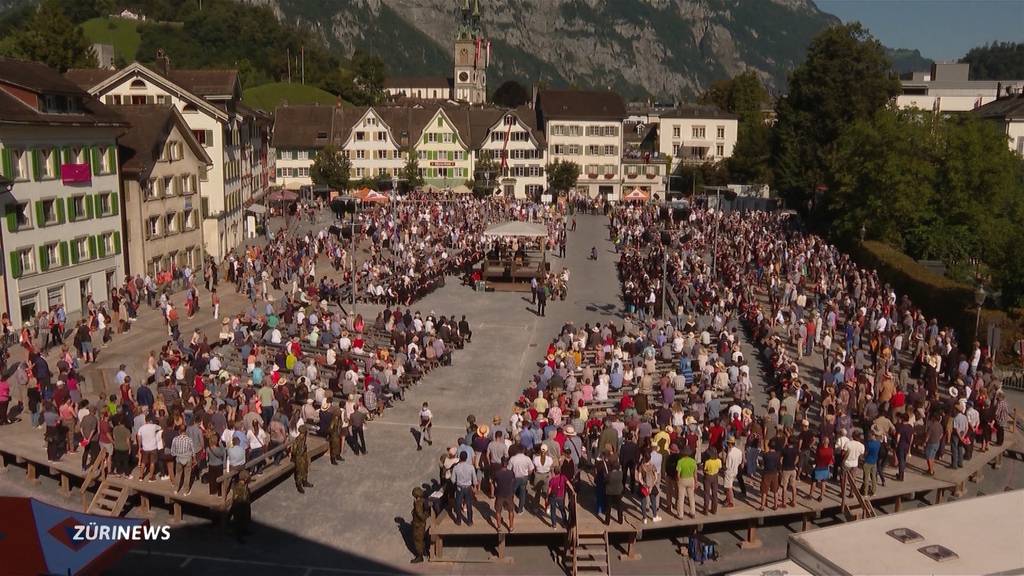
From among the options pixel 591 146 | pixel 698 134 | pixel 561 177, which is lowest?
pixel 561 177

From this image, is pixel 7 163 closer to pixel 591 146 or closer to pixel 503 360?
pixel 503 360

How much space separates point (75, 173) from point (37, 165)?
2310mm

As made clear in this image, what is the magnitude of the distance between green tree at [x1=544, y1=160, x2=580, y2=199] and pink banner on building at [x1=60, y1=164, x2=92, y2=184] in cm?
5260

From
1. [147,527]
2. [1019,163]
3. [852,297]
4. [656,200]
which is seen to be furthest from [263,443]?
[656,200]

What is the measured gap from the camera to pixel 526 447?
18141 millimetres

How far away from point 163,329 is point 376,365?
1277 centimetres

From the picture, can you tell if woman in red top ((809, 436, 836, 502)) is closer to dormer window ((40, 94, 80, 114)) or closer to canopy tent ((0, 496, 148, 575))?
canopy tent ((0, 496, 148, 575))

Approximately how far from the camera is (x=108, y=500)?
17812 millimetres

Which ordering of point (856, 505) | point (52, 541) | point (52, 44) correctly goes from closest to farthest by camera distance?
point (52, 541) < point (856, 505) < point (52, 44)

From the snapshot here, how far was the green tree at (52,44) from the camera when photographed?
86.9 metres

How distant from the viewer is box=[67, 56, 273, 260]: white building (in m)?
51.9

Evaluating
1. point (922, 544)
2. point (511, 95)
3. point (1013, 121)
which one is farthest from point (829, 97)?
point (511, 95)

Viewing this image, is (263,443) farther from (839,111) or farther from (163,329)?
(839,111)

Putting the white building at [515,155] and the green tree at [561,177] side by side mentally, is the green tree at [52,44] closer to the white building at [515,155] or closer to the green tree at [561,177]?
the white building at [515,155]
